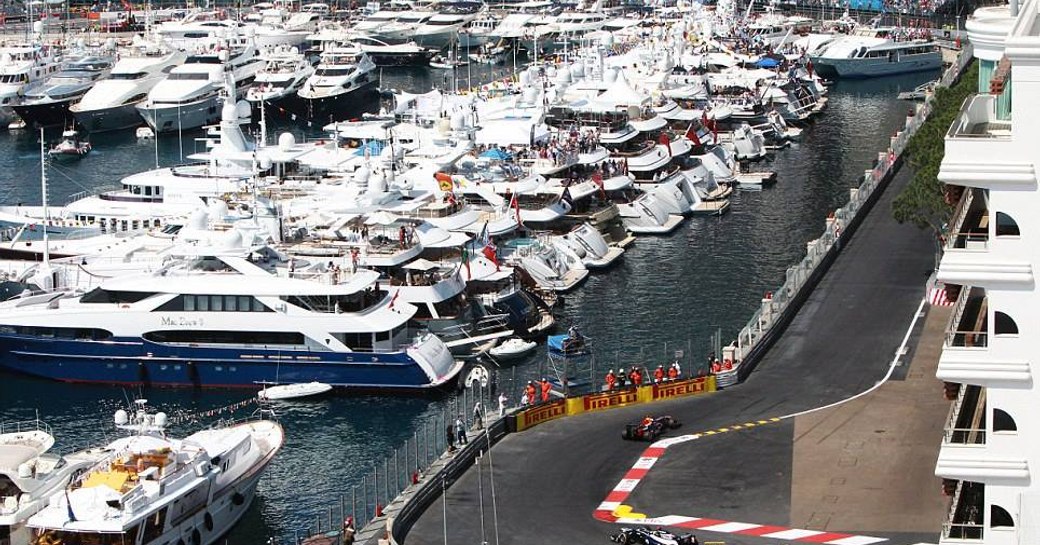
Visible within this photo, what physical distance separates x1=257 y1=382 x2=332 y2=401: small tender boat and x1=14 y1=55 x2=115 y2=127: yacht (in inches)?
3301

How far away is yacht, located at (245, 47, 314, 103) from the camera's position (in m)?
165

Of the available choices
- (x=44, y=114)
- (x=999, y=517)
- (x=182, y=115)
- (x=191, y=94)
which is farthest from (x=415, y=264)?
(x=44, y=114)

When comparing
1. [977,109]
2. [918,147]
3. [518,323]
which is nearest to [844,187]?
[918,147]

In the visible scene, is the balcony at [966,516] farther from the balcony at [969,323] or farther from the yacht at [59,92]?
the yacht at [59,92]

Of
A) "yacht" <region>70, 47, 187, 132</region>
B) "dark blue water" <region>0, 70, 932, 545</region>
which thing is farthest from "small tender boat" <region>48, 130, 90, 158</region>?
"yacht" <region>70, 47, 187, 132</region>

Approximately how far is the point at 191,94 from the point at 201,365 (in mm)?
79149

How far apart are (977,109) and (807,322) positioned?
3910cm

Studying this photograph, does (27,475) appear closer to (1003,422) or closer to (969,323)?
(969,323)

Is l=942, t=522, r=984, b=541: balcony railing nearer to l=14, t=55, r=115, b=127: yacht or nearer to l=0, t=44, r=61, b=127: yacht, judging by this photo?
l=14, t=55, r=115, b=127: yacht

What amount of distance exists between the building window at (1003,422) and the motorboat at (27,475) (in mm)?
30770

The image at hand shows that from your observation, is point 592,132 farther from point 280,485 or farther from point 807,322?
point 280,485

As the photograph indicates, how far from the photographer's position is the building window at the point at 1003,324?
4003cm

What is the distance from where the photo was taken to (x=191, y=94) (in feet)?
518

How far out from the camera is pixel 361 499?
219ft
